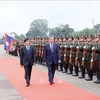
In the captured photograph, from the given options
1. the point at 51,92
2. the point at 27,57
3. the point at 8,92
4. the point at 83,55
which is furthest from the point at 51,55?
the point at 8,92

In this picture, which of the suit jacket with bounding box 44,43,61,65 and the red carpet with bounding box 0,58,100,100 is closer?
the red carpet with bounding box 0,58,100,100

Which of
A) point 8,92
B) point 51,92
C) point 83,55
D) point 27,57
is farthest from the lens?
point 83,55

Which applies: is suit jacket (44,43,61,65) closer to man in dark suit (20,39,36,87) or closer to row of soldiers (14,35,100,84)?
man in dark suit (20,39,36,87)

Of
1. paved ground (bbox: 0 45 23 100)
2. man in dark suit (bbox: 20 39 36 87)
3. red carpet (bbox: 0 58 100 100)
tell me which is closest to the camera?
red carpet (bbox: 0 58 100 100)

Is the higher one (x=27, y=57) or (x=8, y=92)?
(x=27, y=57)

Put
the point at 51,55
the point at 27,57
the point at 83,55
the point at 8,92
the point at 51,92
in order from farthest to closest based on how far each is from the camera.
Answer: the point at 83,55 → the point at 51,55 → the point at 27,57 → the point at 8,92 → the point at 51,92

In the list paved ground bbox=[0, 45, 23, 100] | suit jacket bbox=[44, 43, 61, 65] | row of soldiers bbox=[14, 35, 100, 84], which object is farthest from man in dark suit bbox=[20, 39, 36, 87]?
row of soldiers bbox=[14, 35, 100, 84]

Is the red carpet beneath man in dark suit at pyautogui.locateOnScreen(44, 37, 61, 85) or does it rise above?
beneath

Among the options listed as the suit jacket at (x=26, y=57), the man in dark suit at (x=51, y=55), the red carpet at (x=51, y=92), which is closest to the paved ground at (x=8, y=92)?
the red carpet at (x=51, y=92)

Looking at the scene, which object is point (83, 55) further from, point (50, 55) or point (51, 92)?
point (51, 92)

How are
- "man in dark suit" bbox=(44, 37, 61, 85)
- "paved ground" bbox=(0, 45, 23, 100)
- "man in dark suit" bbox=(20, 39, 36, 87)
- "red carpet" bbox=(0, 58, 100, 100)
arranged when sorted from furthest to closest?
"man in dark suit" bbox=(44, 37, 61, 85), "man in dark suit" bbox=(20, 39, 36, 87), "paved ground" bbox=(0, 45, 23, 100), "red carpet" bbox=(0, 58, 100, 100)

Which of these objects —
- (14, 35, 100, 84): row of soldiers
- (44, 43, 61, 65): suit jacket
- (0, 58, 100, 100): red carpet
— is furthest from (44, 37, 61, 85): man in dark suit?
(14, 35, 100, 84): row of soldiers

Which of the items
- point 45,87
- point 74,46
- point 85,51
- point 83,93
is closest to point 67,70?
point 74,46

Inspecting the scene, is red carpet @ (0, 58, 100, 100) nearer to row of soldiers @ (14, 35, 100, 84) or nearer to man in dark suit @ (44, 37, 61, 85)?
man in dark suit @ (44, 37, 61, 85)
